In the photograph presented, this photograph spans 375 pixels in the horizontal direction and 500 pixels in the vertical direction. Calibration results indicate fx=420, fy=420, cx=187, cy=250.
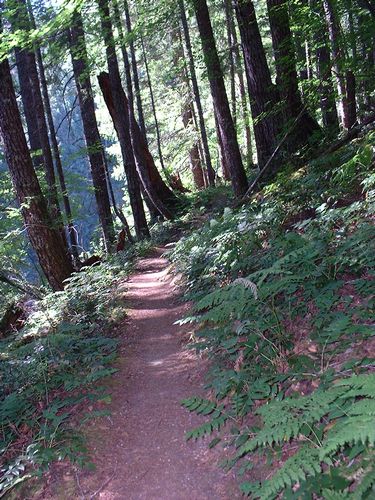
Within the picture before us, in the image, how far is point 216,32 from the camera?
65.7 ft

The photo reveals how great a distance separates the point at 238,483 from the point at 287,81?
7719 mm

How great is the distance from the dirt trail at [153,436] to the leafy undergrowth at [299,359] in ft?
0.90

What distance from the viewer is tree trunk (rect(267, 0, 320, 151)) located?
8.15 meters

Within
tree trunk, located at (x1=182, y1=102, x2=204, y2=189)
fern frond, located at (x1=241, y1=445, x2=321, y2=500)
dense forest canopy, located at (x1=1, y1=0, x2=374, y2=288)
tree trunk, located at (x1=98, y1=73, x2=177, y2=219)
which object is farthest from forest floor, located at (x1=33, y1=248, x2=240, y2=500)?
tree trunk, located at (x1=182, y1=102, x2=204, y2=189)

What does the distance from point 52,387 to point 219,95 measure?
8.39m

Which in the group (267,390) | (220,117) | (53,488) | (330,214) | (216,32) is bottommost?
(53,488)

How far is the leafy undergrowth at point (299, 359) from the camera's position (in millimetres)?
2287

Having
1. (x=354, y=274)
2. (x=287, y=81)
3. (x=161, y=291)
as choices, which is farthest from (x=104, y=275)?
(x=354, y=274)

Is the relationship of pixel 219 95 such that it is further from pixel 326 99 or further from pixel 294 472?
pixel 294 472

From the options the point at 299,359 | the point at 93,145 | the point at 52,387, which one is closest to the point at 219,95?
the point at 93,145

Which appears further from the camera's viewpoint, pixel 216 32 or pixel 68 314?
pixel 216 32

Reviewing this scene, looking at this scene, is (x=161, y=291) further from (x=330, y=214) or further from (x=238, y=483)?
(x=238, y=483)

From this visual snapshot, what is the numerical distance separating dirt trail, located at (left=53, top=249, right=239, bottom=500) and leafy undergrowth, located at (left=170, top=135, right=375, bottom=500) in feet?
0.90

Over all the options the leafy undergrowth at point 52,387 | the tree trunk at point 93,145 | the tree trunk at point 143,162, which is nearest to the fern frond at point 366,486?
the leafy undergrowth at point 52,387
